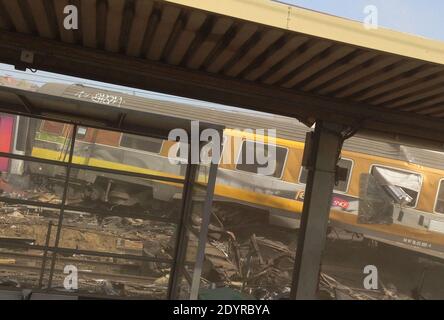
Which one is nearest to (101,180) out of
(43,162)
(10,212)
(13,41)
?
(43,162)

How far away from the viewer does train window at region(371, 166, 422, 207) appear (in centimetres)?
1138

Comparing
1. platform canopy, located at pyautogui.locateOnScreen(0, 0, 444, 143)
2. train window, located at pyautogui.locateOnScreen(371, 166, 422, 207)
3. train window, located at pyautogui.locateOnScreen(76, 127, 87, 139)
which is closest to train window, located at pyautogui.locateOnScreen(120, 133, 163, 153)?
train window, located at pyautogui.locateOnScreen(76, 127, 87, 139)

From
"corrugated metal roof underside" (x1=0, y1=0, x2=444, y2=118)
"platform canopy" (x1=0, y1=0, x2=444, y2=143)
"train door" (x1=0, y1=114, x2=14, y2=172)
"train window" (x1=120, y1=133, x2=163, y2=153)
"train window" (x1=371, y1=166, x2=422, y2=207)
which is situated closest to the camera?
"platform canopy" (x1=0, y1=0, x2=444, y2=143)

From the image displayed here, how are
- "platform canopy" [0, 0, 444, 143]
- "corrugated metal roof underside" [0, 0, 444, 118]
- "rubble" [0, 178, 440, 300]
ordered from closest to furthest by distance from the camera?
"platform canopy" [0, 0, 444, 143] < "corrugated metal roof underside" [0, 0, 444, 118] < "rubble" [0, 178, 440, 300]

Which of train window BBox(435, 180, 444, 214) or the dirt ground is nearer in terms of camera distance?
the dirt ground

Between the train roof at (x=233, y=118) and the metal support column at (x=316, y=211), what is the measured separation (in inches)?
243

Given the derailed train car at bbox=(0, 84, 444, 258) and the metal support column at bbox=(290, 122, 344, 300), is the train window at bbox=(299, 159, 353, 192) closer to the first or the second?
the derailed train car at bbox=(0, 84, 444, 258)

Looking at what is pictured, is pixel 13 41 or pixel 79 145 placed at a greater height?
pixel 13 41

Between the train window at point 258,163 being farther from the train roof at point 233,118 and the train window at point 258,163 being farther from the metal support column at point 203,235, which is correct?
the metal support column at point 203,235

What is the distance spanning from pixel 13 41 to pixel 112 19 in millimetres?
1090

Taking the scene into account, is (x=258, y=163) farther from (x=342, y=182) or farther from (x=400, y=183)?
(x=400, y=183)

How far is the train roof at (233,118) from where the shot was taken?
38.1 feet

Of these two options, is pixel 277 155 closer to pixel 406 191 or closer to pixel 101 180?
pixel 406 191

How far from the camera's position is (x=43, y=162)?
5.87 m
